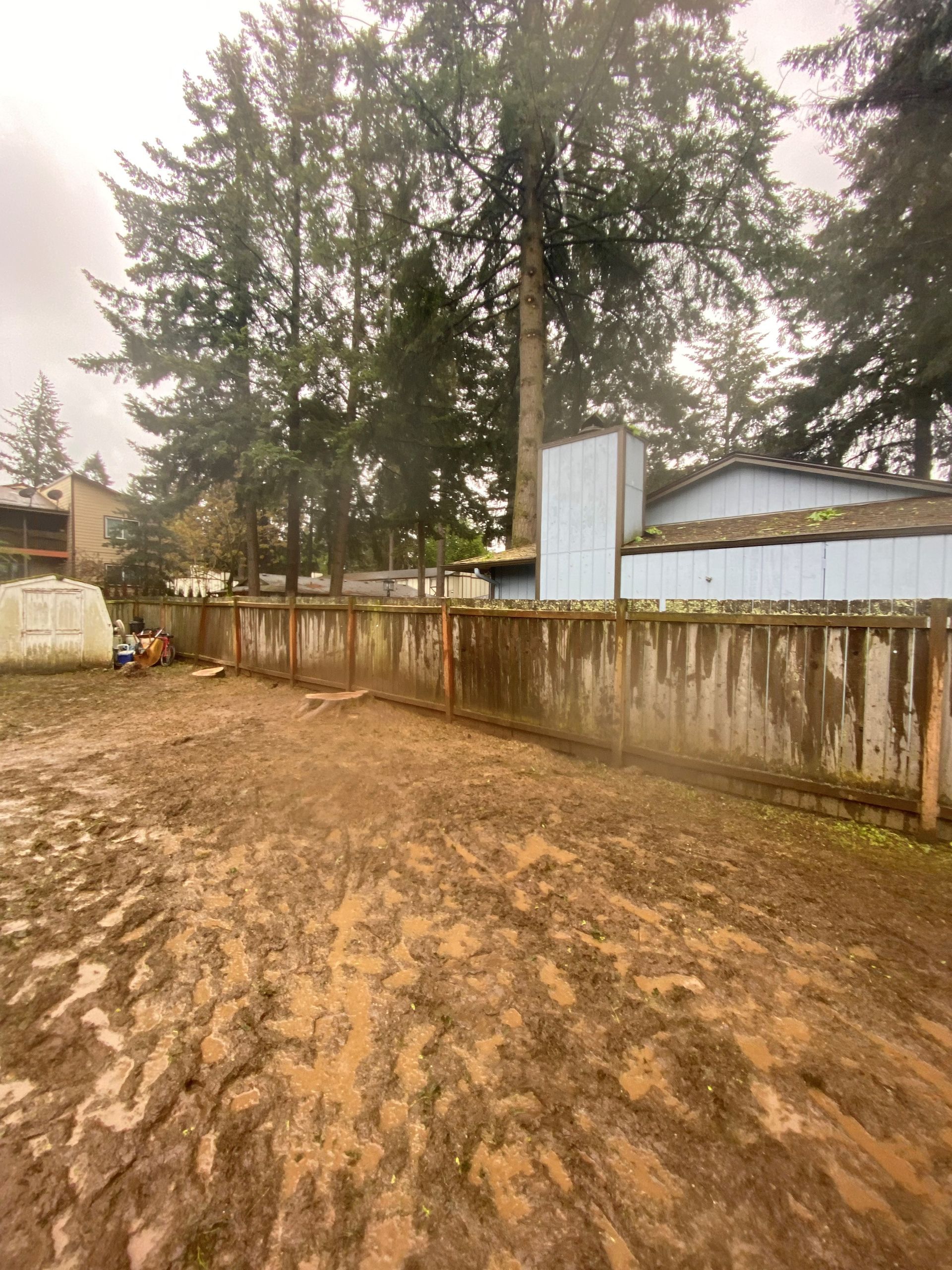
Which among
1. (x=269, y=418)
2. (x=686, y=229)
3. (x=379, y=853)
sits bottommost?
(x=379, y=853)

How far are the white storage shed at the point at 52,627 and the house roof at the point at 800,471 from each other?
12.2 meters

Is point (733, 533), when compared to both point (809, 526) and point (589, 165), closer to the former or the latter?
point (809, 526)

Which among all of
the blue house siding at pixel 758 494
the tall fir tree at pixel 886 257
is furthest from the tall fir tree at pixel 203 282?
the tall fir tree at pixel 886 257

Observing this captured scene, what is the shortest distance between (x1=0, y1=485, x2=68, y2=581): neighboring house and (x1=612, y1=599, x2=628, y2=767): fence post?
2615 centimetres

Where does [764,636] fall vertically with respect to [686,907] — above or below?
above

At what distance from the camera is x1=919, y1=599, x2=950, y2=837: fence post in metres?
3.00

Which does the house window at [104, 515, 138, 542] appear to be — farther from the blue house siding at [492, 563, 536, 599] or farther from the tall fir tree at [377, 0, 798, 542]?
the blue house siding at [492, 563, 536, 599]

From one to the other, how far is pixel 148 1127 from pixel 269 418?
16791mm

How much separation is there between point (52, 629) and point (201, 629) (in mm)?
2779

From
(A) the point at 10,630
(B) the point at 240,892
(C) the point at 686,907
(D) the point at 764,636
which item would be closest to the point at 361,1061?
(B) the point at 240,892

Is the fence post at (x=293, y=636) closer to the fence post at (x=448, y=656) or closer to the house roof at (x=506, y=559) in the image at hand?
the fence post at (x=448, y=656)

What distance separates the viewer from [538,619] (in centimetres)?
510

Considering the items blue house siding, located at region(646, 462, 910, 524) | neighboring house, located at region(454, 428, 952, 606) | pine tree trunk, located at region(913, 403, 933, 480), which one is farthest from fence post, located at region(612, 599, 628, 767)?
pine tree trunk, located at region(913, 403, 933, 480)

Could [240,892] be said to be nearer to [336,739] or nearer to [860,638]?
[336,739]
